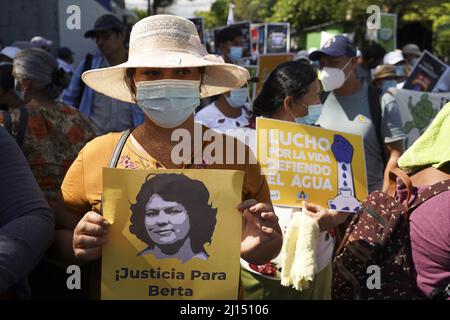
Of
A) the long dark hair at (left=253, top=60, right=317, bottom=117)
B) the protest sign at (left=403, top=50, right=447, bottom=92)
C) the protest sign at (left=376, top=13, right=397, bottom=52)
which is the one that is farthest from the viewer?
A: the protest sign at (left=376, top=13, right=397, bottom=52)

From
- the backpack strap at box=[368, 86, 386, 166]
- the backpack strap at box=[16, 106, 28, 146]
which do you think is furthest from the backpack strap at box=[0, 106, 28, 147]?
the backpack strap at box=[368, 86, 386, 166]

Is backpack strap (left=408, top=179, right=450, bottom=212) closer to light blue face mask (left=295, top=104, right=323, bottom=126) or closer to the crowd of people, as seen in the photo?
the crowd of people

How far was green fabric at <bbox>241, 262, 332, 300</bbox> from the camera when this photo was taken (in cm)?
301

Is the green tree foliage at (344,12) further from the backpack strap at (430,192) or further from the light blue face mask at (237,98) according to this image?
the backpack strap at (430,192)

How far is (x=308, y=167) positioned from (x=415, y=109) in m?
2.99

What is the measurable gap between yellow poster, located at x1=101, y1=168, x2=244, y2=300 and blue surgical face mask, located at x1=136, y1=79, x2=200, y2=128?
0.91ft

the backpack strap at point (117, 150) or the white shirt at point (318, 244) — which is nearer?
the backpack strap at point (117, 150)

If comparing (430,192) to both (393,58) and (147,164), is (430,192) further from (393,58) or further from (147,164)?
(393,58)

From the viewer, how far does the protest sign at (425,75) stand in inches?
261

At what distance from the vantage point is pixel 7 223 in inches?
69.7

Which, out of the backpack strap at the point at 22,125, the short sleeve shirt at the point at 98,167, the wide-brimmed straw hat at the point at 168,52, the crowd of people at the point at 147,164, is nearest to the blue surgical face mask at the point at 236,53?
the crowd of people at the point at 147,164

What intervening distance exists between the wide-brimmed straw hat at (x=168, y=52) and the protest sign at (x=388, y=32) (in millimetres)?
8499
